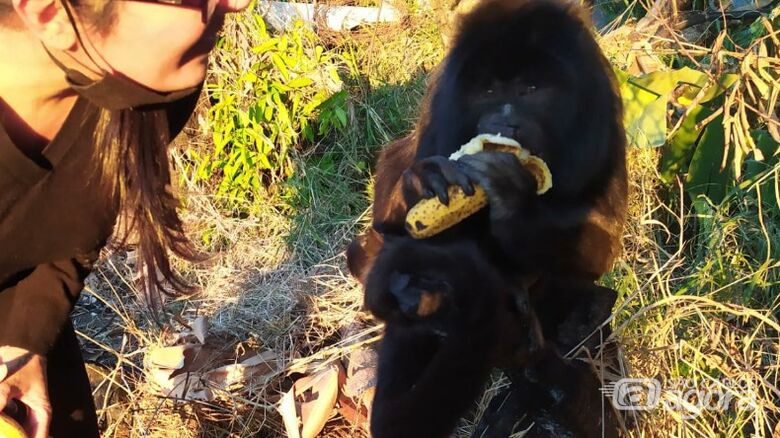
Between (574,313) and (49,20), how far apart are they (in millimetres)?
2412

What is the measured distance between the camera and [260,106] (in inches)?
251

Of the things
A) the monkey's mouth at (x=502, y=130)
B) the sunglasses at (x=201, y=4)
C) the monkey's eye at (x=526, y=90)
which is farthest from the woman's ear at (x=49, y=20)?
the monkey's eye at (x=526, y=90)

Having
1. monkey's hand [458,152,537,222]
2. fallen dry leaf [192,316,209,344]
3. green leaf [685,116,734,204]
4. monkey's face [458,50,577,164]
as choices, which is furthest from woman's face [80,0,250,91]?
green leaf [685,116,734,204]

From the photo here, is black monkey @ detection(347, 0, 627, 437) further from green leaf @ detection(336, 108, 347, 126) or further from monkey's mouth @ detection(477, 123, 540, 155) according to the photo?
green leaf @ detection(336, 108, 347, 126)

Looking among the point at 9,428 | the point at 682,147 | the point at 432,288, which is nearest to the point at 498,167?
the point at 432,288

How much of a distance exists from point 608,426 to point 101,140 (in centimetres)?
224

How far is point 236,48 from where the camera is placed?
6.79 m

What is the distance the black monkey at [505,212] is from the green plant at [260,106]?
8.74 feet

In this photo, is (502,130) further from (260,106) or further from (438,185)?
(260,106)

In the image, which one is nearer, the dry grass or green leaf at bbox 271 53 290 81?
the dry grass

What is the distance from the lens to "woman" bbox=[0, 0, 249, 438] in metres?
2.10

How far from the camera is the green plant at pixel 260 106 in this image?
644cm

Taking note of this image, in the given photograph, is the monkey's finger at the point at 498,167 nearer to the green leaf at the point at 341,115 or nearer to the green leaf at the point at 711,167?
the green leaf at the point at 711,167

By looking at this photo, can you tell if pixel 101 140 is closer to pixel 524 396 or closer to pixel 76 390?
pixel 76 390
